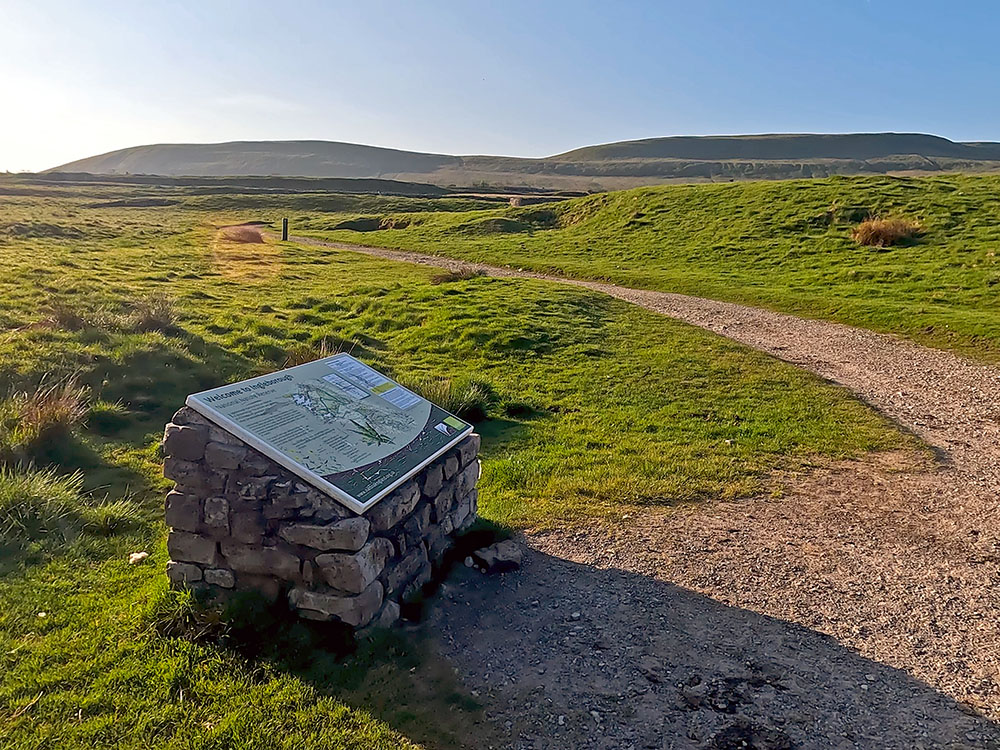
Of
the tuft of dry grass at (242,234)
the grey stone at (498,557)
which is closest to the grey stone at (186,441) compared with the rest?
the grey stone at (498,557)

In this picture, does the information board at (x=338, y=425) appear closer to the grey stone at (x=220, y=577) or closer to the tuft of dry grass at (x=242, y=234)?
the grey stone at (x=220, y=577)

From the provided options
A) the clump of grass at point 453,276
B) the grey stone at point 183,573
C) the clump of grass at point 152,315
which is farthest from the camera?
the clump of grass at point 453,276

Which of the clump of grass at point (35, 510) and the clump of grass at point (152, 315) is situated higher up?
the clump of grass at point (152, 315)

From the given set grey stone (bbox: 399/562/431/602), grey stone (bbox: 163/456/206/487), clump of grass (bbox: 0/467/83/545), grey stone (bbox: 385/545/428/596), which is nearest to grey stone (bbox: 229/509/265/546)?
grey stone (bbox: 163/456/206/487)

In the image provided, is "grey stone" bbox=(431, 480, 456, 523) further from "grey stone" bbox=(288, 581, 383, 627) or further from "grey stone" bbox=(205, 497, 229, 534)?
"grey stone" bbox=(205, 497, 229, 534)

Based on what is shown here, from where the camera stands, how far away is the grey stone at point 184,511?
4.93 meters

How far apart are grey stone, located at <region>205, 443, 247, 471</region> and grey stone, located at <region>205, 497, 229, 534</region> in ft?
A: 0.72

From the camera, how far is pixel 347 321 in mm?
15914

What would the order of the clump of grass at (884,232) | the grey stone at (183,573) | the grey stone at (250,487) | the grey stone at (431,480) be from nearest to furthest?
the grey stone at (250,487), the grey stone at (183,573), the grey stone at (431,480), the clump of grass at (884,232)

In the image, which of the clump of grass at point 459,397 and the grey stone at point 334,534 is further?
the clump of grass at point 459,397

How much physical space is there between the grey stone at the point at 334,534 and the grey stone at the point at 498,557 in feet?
4.60

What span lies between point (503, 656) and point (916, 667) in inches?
101

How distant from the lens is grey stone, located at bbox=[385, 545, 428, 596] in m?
5.02

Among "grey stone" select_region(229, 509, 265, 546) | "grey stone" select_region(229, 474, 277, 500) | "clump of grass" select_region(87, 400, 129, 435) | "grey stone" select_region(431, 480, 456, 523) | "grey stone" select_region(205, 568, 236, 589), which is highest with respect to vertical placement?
"grey stone" select_region(229, 474, 277, 500)
